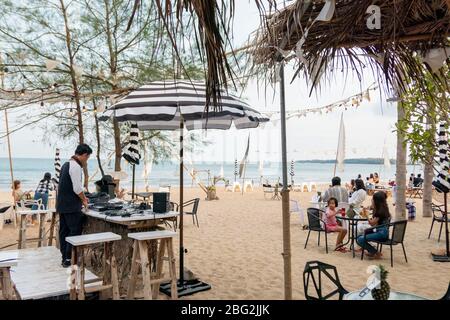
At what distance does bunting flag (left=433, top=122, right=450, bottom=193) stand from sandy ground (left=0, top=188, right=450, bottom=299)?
1.19 m

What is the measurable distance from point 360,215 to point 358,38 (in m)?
6.22

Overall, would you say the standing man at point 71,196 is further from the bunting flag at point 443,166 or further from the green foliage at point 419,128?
the bunting flag at point 443,166

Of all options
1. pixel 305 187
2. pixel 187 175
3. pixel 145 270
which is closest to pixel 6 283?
pixel 145 270

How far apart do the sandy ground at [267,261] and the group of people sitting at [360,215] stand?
28 cm

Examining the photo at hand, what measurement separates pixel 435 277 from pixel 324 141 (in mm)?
65589

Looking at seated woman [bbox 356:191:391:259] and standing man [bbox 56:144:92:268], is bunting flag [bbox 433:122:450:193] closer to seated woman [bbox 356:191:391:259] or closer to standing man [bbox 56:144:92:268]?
seated woman [bbox 356:191:391:259]

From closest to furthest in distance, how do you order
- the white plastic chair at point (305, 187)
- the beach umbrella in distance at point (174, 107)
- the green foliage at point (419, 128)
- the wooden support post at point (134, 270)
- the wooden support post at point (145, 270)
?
the wooden support post at point (145, 270), the wooden support post at point (134, 270), the beach umbrella in distance at point (174, 107), the green foliage at point (419, 128), the white plastic chair at point (305, 187)

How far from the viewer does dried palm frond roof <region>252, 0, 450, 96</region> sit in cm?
222

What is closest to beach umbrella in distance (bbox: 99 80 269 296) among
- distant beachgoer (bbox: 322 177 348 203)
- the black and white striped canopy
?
the black and white striped canopy

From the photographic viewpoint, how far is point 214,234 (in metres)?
7.78

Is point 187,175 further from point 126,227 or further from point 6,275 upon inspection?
point 6,275

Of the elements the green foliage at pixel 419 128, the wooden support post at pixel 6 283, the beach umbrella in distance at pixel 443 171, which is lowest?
the wooden support post at pixel 6 283

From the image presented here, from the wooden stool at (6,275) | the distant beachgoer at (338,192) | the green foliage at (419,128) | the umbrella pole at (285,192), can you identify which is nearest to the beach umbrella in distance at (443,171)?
the green foliage at (419,128)

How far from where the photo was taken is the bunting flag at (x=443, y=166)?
5.62 meters
